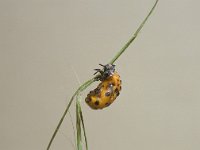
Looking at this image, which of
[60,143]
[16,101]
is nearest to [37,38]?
[16,101]

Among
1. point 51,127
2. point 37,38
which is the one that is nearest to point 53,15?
point 37,38

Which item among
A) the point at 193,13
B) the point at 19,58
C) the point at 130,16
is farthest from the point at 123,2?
the point at 19,58

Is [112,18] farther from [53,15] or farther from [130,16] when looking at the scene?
[53,15]

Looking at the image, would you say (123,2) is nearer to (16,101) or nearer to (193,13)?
(193,13)

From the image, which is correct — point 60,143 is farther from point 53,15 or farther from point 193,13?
point 193,13

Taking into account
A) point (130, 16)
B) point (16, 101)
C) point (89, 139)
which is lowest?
point (89, 139)

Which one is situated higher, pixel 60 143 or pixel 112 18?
pixel 112 18

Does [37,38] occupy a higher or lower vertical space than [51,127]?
higher
